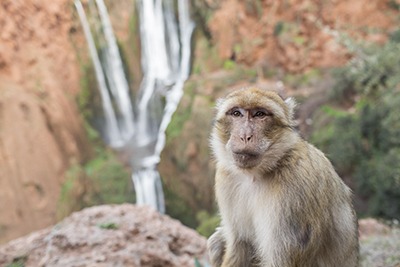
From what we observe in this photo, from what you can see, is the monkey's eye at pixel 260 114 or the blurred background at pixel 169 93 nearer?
the monkey's eye at pixel 260 114

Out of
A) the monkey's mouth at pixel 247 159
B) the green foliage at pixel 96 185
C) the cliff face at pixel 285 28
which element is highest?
the cliff face at pixel 285 28

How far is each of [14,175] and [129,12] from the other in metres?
5.06

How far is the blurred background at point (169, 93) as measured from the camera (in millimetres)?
9164

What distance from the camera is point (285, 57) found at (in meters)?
13.5

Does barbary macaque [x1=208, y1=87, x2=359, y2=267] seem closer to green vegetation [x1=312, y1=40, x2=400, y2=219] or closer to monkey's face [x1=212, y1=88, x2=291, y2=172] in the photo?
monkey's face [x1=212, y1=88, x2=291, y2=172]

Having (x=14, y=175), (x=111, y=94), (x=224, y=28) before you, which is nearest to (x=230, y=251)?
(x=14, y=175)

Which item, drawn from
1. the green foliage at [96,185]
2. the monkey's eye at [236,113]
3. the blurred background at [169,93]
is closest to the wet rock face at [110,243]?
the monkey's eye at [236,113]

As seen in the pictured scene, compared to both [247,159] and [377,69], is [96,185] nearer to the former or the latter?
[377,69]

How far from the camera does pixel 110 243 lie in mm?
3561

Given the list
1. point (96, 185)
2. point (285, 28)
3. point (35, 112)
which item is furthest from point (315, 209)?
point (285, 28)

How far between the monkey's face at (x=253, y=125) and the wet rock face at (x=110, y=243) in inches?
55.9

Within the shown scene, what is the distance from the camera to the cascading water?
11.3m

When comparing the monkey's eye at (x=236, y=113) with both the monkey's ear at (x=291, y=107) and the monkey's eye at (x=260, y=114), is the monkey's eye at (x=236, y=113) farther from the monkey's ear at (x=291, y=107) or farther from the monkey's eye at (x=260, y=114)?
the monkey's ear at (x=291, y=107)

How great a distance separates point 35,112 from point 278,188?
904 cm
